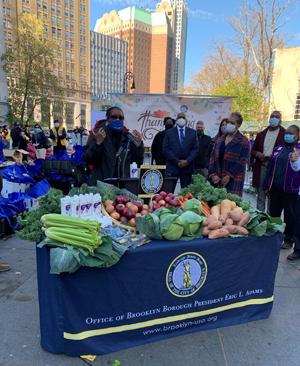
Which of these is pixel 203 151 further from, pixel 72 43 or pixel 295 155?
pixel 72 43

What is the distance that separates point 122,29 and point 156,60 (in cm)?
1608

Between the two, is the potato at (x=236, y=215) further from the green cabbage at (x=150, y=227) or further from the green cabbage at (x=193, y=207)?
the green cabbage at (x=150, y=227)

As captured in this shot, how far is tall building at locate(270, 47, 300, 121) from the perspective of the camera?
27.8 m

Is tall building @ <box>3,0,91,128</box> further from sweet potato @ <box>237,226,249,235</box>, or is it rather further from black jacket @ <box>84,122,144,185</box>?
sweet potato @ <box>237,226,249,235</box>

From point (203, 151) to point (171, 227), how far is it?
4752 mm

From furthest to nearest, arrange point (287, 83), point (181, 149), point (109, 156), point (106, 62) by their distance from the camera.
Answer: point (106, 62), point (287, 83), point (181, 149), point (109, 156)

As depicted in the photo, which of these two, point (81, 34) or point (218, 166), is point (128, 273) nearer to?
point (218, 166)

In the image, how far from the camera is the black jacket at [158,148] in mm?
6895

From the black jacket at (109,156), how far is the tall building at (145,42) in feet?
343

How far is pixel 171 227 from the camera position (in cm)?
226

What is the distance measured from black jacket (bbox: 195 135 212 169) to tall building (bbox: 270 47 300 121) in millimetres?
23890

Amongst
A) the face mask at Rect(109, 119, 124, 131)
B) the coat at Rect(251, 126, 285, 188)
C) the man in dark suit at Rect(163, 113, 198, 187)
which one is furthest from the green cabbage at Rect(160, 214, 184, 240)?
the coat at Rect(251, 126, 285, 188)

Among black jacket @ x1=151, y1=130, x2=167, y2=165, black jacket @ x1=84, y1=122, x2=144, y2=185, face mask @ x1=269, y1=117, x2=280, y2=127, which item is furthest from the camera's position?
black jacket @ x1=151, y1=130, x2=167, y2=165

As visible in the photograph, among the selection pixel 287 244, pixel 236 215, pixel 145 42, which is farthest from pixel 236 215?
pixel 145 42
